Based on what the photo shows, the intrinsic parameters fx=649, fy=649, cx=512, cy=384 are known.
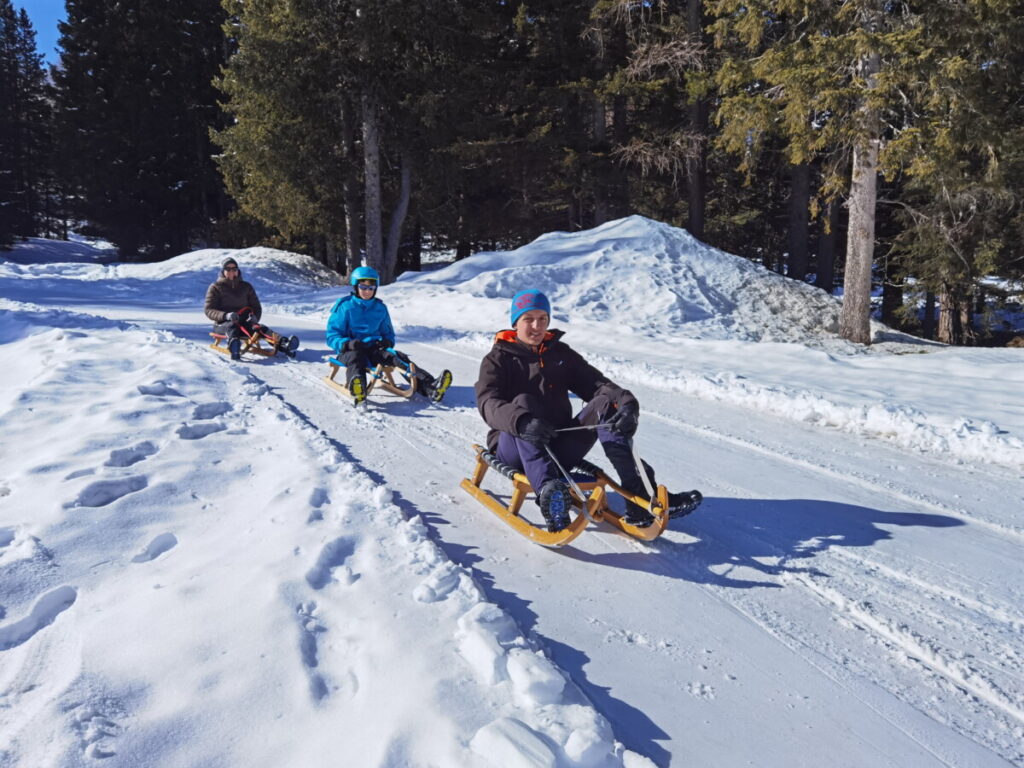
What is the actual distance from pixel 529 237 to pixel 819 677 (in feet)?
86.2

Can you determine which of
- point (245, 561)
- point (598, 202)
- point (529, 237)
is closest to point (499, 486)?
point (245, 561)

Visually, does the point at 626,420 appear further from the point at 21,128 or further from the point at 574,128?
the point at 21,128

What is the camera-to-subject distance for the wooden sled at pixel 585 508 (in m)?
3.45

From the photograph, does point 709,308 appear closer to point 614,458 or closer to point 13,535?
point 614,458

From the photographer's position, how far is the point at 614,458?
3.77m

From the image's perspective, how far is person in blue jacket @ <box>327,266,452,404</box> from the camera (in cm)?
679

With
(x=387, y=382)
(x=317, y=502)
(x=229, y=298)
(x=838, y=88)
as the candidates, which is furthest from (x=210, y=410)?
(x=838, y=88)

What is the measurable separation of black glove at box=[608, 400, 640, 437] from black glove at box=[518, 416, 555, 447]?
350 millimetres

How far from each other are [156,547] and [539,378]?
2314mm

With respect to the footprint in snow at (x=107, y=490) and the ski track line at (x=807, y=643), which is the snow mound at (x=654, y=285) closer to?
Answer: the ski track line at (x=807, y=643)

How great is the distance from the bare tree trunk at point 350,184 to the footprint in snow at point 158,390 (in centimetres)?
1490

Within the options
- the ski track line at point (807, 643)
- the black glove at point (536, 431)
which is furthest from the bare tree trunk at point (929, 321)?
the black glove at point (536, 431)

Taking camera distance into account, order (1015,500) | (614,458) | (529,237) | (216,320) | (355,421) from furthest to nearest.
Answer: (529,237) < (216,320) < (355,421) < (1015,500) < (614,458)

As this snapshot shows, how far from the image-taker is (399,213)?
21.3 metres
